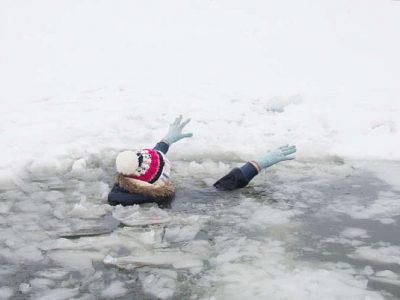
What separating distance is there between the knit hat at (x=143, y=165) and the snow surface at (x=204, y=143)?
0.90ft

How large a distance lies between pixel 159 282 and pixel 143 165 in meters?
1.34

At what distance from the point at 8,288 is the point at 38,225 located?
94 centimetres

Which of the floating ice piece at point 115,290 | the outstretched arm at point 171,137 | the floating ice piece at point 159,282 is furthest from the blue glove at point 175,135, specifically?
the floating ice piece at point 115,290

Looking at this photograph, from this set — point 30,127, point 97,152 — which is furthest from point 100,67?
point 97,152

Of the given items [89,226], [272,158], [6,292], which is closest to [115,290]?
[6,292]

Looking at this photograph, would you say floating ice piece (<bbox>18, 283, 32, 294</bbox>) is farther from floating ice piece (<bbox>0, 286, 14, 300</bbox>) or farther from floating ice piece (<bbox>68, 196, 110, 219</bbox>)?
floating ice piece (<bbox>68, 196, 110, 219</bbox>)

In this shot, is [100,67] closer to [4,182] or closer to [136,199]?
[4,182]

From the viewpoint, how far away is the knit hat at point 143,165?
14.4 feet

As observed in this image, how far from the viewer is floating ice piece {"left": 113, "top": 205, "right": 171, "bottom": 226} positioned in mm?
4219

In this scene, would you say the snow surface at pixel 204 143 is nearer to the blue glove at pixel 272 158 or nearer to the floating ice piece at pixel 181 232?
the floating ice piece at pixel 181 232

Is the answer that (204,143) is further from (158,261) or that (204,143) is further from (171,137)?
(158,261)

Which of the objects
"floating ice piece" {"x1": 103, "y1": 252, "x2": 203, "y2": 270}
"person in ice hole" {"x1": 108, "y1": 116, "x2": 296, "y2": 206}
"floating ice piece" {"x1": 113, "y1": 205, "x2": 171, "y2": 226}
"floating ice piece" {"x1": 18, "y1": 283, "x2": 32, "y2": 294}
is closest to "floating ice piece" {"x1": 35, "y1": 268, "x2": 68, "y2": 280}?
"floating ice piece" {"x1": 18, "y1": 283, "x2": 32, "y2": 294}

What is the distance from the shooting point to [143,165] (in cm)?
447

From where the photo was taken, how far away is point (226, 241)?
3.90 m
